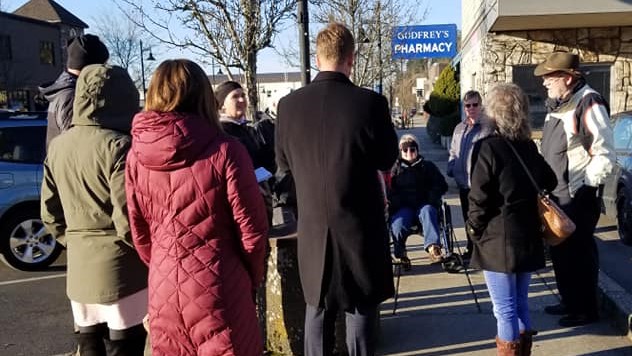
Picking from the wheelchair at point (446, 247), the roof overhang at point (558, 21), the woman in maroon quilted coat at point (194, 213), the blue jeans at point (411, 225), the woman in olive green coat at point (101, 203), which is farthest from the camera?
the roof overhang at point (558, 21)

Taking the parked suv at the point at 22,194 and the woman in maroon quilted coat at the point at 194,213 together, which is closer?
the woman in maroon quilted coat at the point at 194,213

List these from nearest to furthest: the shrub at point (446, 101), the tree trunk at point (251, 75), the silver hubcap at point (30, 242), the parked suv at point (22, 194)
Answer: the parked suv at point (22, 194) → the silver hubcap at point (30, 242) → the tree trunk at point (251, 75) → the shrub at point (446, 101)

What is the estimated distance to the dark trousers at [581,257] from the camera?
15.1ft

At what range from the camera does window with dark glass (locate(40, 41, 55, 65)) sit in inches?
1804

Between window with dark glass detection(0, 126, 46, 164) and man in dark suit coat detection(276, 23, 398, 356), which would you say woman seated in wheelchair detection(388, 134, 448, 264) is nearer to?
man in dark suit coat detection(276, 23, 398, 356)

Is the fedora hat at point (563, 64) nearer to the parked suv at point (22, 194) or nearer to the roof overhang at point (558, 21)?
the parked suv at point (22, 194)

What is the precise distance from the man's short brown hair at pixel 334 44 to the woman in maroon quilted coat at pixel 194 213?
27.0 inches

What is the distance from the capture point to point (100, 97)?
9.70 feet

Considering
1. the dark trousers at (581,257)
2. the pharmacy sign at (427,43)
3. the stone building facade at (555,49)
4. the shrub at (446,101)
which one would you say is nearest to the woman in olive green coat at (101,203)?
A: the dark trousers at (581,257)

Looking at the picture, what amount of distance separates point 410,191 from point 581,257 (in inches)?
76.9

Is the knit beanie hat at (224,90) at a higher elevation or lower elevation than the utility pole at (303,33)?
lower

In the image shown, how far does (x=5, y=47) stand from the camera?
40812mm

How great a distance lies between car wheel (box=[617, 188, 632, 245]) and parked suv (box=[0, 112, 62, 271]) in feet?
22.0

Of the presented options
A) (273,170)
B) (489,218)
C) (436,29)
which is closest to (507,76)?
(436,29)
